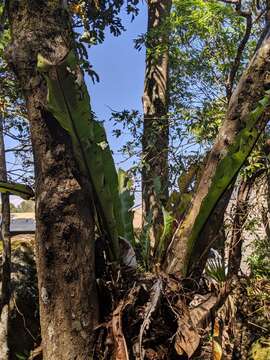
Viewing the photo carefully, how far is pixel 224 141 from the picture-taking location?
6.30 feet

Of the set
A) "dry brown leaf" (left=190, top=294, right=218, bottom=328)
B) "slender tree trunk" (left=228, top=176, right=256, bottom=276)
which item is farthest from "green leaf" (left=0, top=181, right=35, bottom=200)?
"slender tree trunk" (left=228, top=176, right=256, bottom=276)

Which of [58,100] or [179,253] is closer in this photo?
[58,100]

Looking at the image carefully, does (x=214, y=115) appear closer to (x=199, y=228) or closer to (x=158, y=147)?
(x=158, y=147)

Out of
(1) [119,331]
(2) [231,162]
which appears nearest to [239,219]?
(2) [231,162]

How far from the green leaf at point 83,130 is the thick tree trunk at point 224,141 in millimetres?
269

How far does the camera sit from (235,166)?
5.74 feet

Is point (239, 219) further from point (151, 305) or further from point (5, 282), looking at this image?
point (151, 305)

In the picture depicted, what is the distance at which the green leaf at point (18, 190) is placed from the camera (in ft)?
6.21

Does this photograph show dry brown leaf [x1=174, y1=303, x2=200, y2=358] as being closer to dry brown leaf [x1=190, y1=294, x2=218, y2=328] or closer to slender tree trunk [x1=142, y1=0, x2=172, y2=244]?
dry brown leaf [x1=190, y1=294, x2=218, y2=328]

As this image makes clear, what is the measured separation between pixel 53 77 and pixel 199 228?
2.75ft

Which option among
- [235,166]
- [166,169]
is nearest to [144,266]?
[235,166]

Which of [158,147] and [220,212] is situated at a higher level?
[158,147]

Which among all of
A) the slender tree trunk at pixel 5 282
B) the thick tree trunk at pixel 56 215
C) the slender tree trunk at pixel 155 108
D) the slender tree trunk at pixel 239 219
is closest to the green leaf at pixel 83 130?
the thick tree trunk at pixel 56 215

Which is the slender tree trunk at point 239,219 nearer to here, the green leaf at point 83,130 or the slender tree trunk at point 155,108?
the slender tree trunk at point 155,108
